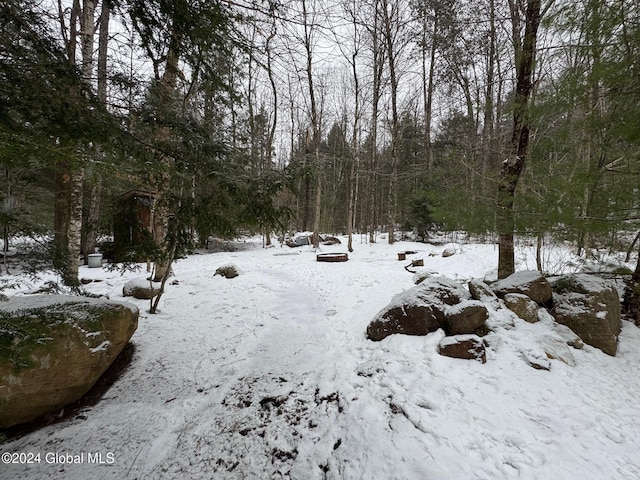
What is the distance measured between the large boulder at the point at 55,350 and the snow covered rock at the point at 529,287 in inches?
221

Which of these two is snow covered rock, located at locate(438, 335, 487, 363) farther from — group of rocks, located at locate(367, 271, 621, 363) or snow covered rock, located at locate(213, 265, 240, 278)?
snow covered rock, located at locate(213, 265, 240, 278)

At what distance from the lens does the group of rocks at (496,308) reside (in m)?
3.30

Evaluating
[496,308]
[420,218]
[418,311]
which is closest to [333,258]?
[420,218]

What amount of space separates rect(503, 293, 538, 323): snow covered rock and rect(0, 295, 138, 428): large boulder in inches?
212

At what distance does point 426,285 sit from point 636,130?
2759mm

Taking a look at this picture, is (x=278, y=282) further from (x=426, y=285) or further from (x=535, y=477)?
(x=535, y=477)

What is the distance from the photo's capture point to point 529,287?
3965 millimetres

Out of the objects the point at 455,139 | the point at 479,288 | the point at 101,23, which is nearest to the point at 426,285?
the point at 479,288

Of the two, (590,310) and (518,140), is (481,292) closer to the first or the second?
(590,310)

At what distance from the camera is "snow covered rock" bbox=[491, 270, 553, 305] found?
3.90 meters

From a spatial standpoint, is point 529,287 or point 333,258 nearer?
point 529,287

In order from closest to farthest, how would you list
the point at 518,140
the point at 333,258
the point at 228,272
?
the point at 518,140 < the point at 228,272 < the point at 333,258

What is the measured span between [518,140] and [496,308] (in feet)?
9.85

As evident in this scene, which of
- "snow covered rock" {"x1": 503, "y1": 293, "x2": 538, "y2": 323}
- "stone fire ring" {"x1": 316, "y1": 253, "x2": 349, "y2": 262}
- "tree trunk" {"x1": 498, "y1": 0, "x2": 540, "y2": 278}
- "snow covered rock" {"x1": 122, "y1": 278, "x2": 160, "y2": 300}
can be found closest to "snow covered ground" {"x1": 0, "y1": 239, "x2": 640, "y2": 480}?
"snow covered rock" {"x1": 503, "y1": 293, "x2": 538, "y2": 323}
